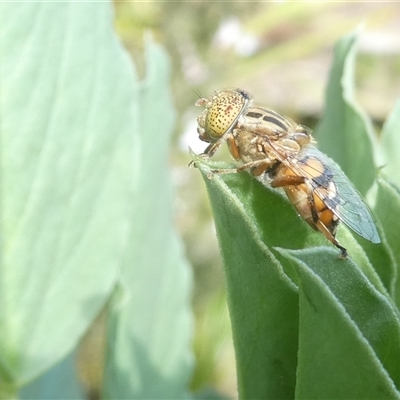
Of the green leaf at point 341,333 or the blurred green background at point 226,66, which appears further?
the blurred green background at point 226,66

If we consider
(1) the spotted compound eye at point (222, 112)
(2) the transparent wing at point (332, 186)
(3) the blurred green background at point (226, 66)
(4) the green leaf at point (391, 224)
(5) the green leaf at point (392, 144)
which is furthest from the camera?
(3) the blurred green background at point (226, 66)

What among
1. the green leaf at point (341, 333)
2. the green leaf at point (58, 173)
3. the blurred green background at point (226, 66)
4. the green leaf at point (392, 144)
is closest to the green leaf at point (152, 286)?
the green leaf at point (58, 173)

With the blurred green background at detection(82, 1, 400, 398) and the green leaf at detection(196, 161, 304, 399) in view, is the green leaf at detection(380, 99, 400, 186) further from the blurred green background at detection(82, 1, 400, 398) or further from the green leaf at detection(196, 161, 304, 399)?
the blurred green background at detection(82, 1, 400, 398)

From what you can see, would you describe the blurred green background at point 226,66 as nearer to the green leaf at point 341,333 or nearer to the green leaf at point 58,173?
the green leaf at point 58,173

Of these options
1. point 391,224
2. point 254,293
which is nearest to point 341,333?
point 254,293

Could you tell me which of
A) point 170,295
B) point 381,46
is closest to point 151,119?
point 170,295

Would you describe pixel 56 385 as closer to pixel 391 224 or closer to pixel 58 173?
pixel 58 173

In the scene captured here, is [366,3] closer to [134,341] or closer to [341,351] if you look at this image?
[134,341]
